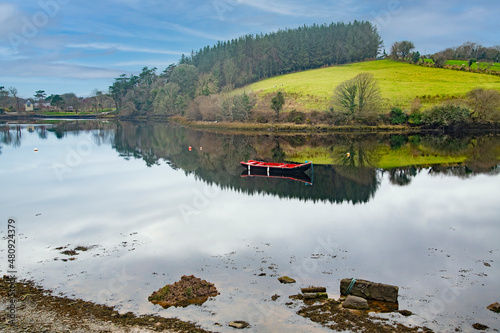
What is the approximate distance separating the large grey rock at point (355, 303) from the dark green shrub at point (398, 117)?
76.9m

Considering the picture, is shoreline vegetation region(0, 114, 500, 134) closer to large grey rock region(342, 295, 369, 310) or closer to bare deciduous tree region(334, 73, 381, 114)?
bare deciduous tree region(334, 73, 381, 114)

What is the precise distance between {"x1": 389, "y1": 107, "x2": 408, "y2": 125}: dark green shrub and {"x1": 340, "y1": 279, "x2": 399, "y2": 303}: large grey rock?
76107mm

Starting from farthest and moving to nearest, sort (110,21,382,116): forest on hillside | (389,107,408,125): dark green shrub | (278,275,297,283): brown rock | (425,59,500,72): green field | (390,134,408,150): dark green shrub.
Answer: (110,21,382,116): forest on hillside, (425,59,500,72): green field, (389,107,408,125): dark green shrub, (390,134,408,150): dark green shrub, (278,275,297,283): brown rock

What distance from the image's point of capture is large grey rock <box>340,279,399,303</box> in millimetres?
14359

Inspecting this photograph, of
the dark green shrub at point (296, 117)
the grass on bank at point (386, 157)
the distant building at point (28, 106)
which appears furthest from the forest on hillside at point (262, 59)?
the grass on bank at point (386, 157)

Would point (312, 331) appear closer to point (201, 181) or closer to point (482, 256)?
point (482, 256)

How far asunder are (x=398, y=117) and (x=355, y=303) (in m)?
77.5

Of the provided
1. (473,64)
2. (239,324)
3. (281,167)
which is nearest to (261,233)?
(239,324)

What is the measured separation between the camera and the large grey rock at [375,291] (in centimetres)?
1436

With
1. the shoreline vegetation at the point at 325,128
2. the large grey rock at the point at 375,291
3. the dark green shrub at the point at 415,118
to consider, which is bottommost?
the large grey rock at the point at 375,291

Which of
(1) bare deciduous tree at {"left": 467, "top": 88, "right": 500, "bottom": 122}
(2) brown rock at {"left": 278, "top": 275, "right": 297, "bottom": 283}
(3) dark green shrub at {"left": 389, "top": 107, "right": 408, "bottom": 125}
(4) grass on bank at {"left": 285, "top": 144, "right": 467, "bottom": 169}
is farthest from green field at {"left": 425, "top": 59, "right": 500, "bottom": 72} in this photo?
(2) brown rock at {"left": 278, "top": 275, "right": 297, "bottom": 283}

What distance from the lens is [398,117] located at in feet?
277

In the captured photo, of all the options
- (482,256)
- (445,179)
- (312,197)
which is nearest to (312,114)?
(445,179)

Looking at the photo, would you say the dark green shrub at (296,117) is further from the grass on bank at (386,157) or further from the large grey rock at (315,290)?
the large grey rock at (315,290)
